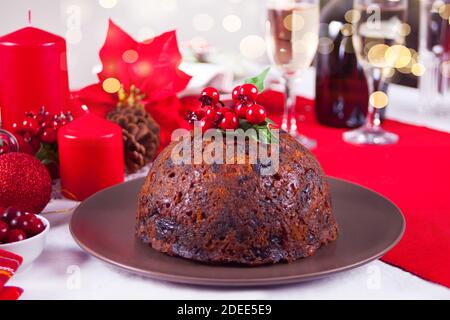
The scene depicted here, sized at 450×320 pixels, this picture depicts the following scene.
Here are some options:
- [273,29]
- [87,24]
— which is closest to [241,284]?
[273,29]

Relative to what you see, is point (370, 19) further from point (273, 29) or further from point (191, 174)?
point (191, 174)

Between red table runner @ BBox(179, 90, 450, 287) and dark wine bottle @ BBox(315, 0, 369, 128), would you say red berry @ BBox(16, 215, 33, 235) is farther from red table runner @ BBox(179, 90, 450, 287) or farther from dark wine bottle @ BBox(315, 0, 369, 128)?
dark wine bottle @ BBox(315, 0, 369, 128)

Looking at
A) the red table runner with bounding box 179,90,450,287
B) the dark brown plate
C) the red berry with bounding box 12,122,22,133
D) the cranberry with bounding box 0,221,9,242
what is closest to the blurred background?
the red table runner with bounding box 179,90,450,287

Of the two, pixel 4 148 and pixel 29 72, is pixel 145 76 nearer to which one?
pixel 29 72

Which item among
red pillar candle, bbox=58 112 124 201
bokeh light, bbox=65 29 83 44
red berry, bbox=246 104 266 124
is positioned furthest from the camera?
bokeh light, bbox=65 29 83 44

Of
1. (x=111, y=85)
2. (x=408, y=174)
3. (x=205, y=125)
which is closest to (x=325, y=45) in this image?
(x=408, y=174)

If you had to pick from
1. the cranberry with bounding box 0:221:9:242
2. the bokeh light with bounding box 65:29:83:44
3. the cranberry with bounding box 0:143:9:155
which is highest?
the bokeh light with bounding box 65:29:83:44

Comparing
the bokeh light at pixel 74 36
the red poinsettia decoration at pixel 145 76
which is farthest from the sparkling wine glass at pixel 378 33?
the bokeh light at pixel 74 36
